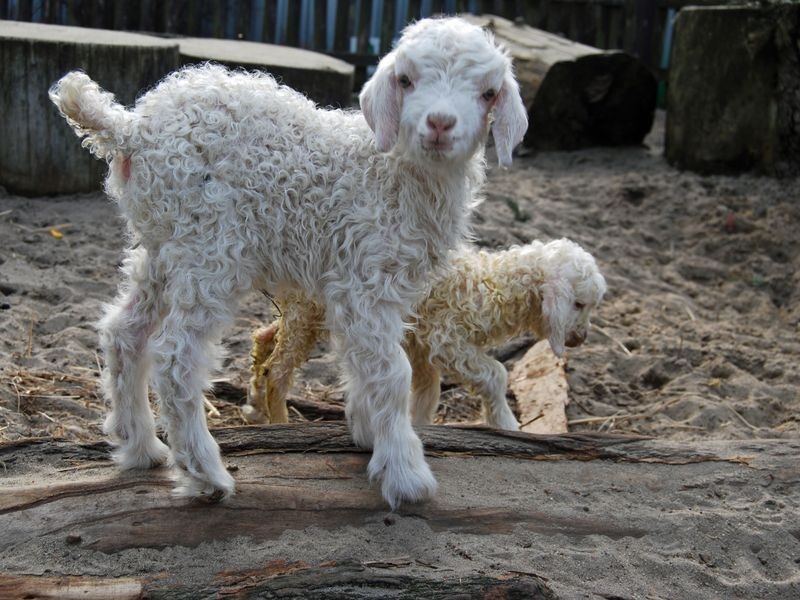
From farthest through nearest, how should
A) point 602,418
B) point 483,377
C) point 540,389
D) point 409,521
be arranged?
1. point 540,389
2. point 602,418
3. point 483,377
4. point 409,521

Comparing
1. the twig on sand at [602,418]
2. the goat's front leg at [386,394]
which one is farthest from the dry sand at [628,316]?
the goat's front leg at [386,394]

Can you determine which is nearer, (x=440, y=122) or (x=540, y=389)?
(x=440, y=122)

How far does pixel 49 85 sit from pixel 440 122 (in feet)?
16.1

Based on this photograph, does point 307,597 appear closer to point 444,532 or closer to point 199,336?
point 444,532

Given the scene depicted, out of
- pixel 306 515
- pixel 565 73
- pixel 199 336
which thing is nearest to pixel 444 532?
pixel 306 515

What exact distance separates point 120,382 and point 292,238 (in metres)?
0.86

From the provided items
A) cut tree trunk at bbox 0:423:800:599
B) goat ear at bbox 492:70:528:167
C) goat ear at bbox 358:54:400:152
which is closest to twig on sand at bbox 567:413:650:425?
cut tree trunk at bbox 0:423:800:599

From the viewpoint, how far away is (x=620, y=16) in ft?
44.5

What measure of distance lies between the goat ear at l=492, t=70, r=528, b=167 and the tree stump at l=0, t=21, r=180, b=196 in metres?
4.56

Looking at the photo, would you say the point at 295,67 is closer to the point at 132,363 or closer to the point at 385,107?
the point at 385,107

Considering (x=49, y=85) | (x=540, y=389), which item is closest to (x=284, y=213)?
(x=540, y=389)

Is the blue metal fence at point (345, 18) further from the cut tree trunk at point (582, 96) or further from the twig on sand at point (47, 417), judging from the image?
the twig on sand at point (47, 417)

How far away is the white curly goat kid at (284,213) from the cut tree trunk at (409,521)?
18cm

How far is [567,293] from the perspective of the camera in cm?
515
